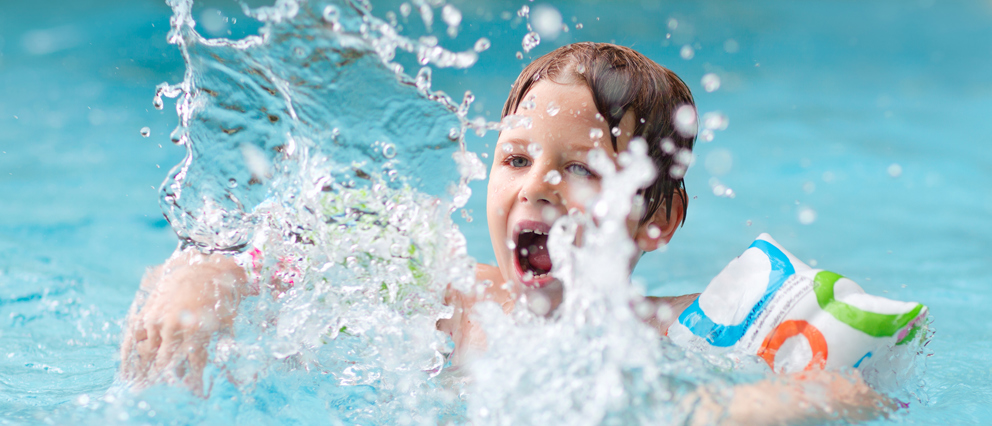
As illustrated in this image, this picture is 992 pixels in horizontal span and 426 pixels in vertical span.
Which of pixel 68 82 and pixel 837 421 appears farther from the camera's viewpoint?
pixel 68 82

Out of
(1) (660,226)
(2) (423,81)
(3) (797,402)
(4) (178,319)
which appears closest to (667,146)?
(1) (660,226)

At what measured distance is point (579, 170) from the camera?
6.32ft

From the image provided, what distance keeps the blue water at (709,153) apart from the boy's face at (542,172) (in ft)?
4.09

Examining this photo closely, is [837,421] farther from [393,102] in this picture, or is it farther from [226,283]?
[226,283]

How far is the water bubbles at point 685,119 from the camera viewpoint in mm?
2195

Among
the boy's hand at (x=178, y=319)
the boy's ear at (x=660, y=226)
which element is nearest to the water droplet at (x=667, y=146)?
the boy's ear at (x=660, y=226)

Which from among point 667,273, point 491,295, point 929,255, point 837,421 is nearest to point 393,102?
point 491,295

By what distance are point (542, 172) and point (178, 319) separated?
0.93 m

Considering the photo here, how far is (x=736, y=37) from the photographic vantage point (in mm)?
6262

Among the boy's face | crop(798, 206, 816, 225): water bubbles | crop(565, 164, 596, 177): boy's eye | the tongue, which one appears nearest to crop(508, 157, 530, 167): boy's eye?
the boy's face

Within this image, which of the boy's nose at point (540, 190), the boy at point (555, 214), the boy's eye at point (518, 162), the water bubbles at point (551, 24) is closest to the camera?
the boy at point (555, 214)

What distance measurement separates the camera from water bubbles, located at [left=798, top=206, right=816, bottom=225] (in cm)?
454

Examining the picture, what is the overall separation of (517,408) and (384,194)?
78 centimetres

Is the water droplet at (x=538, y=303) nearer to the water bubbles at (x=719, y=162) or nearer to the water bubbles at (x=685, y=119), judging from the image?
the water bubbles at (x=685, y=119)
